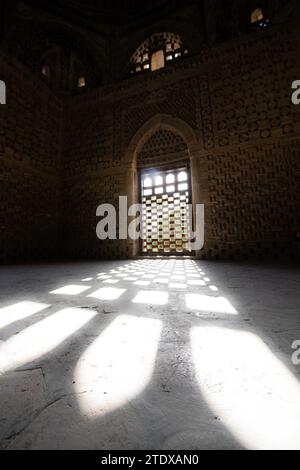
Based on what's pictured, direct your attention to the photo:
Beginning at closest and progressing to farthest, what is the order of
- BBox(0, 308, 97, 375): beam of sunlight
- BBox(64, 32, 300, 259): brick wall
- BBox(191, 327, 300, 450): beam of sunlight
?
BBox(191, 327, 300, 450): beam of sunlight → BBox(0, 308, 97, 375): beam of sunlight → BBox(64, 32, 300, 259): brick wall

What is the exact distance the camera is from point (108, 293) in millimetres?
1953

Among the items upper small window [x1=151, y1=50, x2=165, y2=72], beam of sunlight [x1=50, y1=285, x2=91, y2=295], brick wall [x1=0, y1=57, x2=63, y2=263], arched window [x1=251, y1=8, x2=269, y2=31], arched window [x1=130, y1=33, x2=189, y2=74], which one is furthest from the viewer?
upper small window [x1=151, y1=50, x2=165, y2=72]

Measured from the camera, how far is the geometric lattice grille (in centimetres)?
623

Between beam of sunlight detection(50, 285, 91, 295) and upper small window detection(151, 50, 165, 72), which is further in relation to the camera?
upper small window detection(151, 50, 165, 72)

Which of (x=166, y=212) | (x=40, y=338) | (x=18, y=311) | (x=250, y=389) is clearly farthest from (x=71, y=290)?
(x=166, y=212)

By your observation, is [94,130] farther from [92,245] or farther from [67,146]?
[92,245]

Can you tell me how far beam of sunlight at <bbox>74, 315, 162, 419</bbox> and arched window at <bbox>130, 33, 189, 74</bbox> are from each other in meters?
7.79

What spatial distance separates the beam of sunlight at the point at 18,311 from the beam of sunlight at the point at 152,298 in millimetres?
665

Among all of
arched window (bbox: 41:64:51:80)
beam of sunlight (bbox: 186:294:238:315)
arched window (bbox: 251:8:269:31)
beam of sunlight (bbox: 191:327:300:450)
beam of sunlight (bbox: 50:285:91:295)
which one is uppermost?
arched window (bbox: 251:8:269:31)

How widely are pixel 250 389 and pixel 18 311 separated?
1397mm

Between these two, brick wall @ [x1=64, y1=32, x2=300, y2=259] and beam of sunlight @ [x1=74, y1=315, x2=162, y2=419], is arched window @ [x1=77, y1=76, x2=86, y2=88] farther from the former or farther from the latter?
beam of sunlight @ [x1=74, y1=315, x2=162, y2=419]

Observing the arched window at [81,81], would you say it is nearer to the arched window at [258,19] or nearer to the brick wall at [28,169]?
the brick wall at [28,169]

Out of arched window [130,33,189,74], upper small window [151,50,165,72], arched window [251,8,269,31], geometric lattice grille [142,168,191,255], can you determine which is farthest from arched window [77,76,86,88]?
arched window [251,8,269,31]
